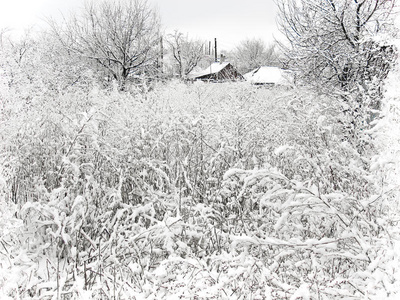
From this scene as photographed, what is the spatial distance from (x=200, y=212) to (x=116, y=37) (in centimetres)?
1685

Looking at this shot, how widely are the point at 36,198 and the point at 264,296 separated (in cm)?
296

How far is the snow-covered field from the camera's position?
2088mm

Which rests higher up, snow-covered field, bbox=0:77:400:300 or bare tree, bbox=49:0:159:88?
bare tree, bbox=49:0:159:88

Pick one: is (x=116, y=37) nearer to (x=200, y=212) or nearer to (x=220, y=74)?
(x=220, y=74)

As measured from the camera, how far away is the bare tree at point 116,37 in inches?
725

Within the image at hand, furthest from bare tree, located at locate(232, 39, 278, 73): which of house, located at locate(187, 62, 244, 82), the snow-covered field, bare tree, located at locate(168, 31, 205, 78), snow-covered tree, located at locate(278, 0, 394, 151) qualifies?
the snow-covered field

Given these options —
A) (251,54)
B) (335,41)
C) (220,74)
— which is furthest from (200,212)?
(251,54)

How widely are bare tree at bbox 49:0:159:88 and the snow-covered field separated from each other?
43.8ft

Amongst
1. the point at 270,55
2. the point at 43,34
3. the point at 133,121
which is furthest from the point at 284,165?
the point at 270,55

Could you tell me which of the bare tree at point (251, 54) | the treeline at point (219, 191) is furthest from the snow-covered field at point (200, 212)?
the bare tree at point (251, 54)

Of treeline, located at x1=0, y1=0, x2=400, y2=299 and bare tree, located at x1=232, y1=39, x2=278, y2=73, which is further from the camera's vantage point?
bare tree, located at x1=232, y1=39, x2=278, y2=73

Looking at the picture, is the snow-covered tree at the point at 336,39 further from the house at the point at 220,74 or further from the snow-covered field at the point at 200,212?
the house at the point at 220,74

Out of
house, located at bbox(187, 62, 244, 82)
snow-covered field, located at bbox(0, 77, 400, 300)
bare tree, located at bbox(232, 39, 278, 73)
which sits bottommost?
snow-covered field, located at bbox(0, 77, 400, 300)

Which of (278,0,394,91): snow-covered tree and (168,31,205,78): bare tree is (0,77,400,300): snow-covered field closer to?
(278,0,394,91): snow-covered tree
